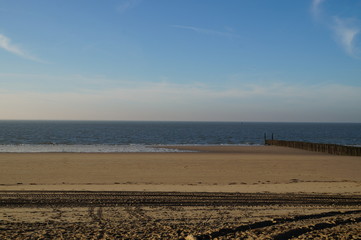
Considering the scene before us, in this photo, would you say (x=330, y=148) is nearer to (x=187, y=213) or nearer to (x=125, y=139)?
(x=187, y=213)

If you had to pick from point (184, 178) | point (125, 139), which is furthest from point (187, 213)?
point (125, 139)

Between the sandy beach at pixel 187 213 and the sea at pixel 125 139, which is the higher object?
the sandy beach at pixel 187 213

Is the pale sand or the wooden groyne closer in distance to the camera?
the pale sand

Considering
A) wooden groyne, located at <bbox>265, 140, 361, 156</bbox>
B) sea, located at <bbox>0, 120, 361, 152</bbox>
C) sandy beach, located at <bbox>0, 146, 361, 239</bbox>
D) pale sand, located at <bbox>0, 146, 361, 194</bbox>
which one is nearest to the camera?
sandy beach, located at <bbox>0, 146, 361, 239</bbox>

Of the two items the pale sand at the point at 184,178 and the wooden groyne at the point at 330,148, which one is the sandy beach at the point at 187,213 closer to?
the pale sand at the point at 184,178

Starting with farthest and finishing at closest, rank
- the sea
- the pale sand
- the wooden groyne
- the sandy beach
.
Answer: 1. the sea
2. the wooden groyne
3. the pale sand
4. the sandy beach

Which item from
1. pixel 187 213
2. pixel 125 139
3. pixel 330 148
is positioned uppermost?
pixel 187 213

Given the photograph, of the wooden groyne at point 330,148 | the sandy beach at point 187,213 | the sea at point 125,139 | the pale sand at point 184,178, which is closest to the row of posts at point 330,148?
the wooden groyne at point 330,148

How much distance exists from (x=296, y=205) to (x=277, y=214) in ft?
5.00

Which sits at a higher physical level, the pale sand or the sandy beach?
the sandy beach

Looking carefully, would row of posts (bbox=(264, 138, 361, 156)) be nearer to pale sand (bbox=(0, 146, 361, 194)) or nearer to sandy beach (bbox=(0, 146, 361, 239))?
pale sand (bbox=(0, 146, 361, 194))

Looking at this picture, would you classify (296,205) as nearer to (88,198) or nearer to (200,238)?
(200,238)

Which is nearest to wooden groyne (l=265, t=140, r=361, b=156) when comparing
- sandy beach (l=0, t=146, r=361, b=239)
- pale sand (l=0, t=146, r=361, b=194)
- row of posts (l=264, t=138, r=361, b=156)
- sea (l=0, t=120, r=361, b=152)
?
row of posts (l=264, t=138, r=361, b=156)

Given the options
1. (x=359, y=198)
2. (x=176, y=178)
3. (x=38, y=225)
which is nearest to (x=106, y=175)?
(x=176, y=178)
